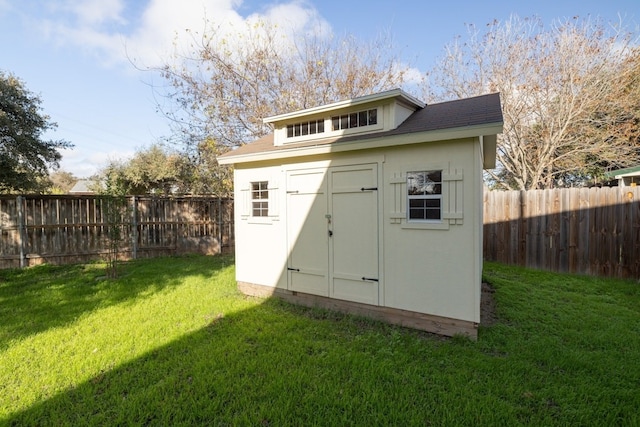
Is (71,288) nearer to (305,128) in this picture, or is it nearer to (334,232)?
(334,232)

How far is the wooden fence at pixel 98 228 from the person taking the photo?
816 cm

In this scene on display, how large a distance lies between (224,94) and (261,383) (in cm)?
983

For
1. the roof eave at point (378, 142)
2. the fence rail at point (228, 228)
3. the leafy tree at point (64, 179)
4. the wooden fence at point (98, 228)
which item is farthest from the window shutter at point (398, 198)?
the leafy tree at point (64, 179)

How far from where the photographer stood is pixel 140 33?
9375mm

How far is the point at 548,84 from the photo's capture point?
33.9 feet

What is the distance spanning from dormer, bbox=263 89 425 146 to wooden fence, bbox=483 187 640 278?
3964mm

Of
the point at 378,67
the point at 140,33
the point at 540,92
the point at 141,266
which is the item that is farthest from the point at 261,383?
the point at 540,92

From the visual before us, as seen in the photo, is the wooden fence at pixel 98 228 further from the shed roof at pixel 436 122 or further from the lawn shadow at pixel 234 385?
the lawn shadow at pixel 234 385

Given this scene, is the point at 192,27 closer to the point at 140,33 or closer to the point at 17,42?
the point at 140,33

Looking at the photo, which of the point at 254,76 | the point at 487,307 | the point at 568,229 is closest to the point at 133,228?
the point at 254,76

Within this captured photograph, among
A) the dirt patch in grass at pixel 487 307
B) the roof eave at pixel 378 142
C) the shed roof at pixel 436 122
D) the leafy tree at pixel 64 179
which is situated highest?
the leafy tree at pixel 64 179

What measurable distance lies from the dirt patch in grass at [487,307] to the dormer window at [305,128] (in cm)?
385

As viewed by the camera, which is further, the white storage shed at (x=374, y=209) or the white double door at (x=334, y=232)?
the white double door at (x=334, y=232)

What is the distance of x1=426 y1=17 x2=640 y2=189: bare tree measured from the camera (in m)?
9.84
